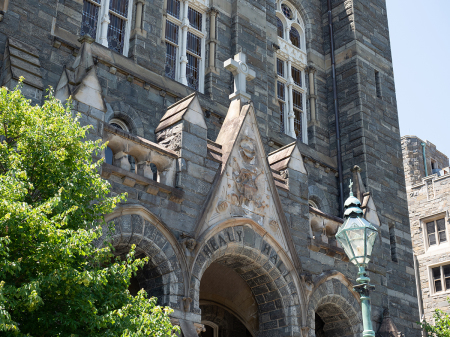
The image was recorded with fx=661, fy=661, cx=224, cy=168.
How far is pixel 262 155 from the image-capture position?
46.4ft

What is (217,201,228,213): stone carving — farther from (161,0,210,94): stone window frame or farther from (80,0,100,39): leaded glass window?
(80,0,100,39): leaded glass window

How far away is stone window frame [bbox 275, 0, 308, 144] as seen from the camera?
21.0m

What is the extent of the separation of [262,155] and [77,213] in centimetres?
609

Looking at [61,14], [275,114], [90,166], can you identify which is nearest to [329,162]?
[275,114]

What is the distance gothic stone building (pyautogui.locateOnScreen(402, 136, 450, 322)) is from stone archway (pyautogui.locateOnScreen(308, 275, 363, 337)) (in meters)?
17.3

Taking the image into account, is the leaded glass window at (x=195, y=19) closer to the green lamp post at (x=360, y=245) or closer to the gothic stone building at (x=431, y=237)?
the green lamp post at (x=360, y=245)

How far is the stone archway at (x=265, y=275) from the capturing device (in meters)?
13.3

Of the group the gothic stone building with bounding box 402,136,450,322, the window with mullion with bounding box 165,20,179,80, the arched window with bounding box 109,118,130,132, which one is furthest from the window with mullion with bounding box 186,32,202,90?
the gothic stone building with bounding box 402,136,450,322

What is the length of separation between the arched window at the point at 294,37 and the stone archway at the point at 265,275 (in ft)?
35.4

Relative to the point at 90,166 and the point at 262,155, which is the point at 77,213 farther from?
the point at 262,155

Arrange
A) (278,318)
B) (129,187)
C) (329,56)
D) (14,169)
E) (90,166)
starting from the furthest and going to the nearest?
1. (329,56)
2. (278,318)
3. (129,187)
4. (90,166)
5. (14,169)

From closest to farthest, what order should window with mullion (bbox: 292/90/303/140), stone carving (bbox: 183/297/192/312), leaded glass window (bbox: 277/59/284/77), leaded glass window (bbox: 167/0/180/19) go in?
stone carving (bbox: 183/297/192/312) → leaded glass window (bbox: 167/0/180/19) → window with mullion (bbox: 292/90/303/140) → leaded glass window (bbox: 277/59/284/77)

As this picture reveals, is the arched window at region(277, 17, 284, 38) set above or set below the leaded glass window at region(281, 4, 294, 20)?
below

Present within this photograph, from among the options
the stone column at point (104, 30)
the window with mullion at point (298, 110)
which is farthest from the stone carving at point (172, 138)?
the window with mullion at point (298, 110)
